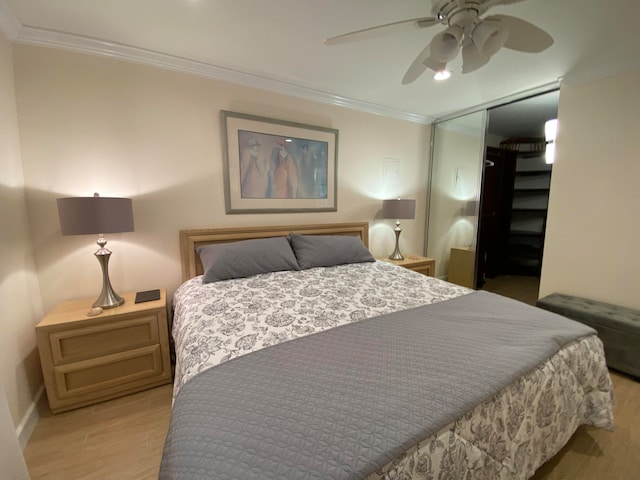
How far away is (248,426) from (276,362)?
0.95 ft

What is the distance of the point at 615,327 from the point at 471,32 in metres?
2.35

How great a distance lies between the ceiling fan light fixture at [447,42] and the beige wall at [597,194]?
6.30ft

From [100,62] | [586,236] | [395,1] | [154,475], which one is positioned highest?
[395,1]

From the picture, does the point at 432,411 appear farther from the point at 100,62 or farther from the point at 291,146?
the point at 100,62

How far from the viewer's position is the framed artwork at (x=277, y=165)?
247cm

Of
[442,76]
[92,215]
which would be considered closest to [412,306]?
[442,76]

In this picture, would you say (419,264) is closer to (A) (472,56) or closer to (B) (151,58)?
(A) (472,56)

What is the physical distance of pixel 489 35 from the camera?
121 cm

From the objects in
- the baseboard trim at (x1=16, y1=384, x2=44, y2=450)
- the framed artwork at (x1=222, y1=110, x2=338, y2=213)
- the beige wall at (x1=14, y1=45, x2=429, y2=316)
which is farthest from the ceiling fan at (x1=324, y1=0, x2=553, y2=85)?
the baseboard trim at (x1=16, y1=384, x2=44, y2=450)

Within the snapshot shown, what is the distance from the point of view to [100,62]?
1.95 metres

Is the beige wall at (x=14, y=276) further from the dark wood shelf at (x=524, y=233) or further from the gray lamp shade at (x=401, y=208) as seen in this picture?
the dark wood shelf at (x=524, y=233)

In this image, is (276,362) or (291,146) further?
(291,146)

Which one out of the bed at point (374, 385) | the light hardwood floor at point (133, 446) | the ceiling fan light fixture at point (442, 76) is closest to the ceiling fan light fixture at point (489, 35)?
the ceiling fan light fixture at point (442, 76)

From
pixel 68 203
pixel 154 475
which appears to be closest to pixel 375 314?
pixel 154 475
